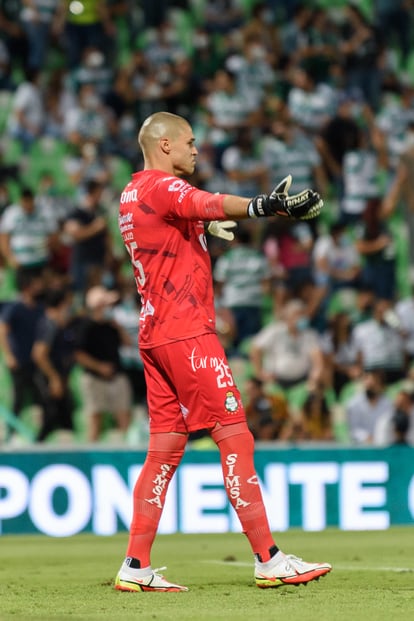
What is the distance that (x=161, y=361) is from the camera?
21.6 ft

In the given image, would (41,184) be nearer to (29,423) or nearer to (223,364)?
(29,423)

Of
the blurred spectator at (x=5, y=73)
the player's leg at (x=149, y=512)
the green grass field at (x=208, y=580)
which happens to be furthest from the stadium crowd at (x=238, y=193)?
the player's leg at (x=149, y=512)

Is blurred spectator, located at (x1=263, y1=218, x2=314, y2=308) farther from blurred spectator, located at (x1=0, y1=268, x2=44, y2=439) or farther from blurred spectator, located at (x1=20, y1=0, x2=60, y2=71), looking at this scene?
blurred spectator, located at (x1=20, y1=0, x2=60, y2=71)

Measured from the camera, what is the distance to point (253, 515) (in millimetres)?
6387

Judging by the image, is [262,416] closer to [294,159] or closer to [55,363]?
[55,363]

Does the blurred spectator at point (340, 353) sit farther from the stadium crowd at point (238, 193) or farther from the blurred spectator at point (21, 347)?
the blurred spectator at point (21, 347)

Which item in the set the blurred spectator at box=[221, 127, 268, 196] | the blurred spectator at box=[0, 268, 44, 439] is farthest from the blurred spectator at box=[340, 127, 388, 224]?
the blurred spectator at box=[0, 268, 44, 439]

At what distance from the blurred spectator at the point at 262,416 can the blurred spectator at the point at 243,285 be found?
5.95 ft

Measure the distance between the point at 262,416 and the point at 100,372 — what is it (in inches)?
71.3

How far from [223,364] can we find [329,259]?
29.0 feet

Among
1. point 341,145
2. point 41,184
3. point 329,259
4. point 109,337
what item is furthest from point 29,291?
point 341,145

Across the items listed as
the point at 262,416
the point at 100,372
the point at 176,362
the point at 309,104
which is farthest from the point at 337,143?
the point at 176,362

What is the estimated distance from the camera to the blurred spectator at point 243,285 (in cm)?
1480

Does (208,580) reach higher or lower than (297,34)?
lower
